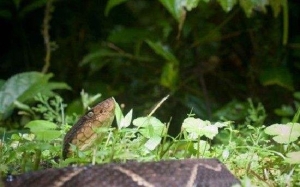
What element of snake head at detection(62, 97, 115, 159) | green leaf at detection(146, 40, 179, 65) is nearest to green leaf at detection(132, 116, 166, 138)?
snake head at detection(62, 97, 115, 159)

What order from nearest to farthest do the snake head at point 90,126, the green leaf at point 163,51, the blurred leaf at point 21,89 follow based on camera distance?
the snake head at point 90,126 → the blurred leaf at point 21,89 → the green leaf at point 163,51

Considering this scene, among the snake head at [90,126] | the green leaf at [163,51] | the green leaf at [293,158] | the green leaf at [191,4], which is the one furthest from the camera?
the green leaf at [163,51]

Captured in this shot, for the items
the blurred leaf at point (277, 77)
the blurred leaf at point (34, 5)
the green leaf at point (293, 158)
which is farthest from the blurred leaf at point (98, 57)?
the green leaf at point (293, 158)

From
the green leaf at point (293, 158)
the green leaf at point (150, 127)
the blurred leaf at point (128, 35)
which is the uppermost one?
the blurred leaf at point (128, 35)

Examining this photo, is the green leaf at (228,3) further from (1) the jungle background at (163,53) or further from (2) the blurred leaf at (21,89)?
(2) the blurred leaf at (21,89)

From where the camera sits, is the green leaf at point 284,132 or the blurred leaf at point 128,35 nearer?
the green leaf at point 284,132

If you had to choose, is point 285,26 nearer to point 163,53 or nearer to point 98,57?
point 163,53

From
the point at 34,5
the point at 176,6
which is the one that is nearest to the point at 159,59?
the point at 34,5
